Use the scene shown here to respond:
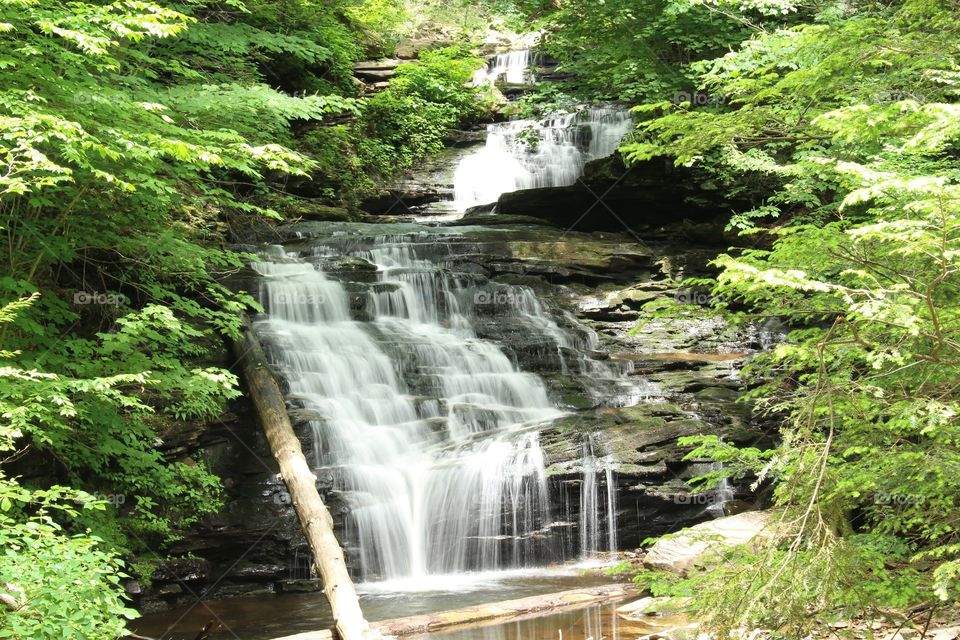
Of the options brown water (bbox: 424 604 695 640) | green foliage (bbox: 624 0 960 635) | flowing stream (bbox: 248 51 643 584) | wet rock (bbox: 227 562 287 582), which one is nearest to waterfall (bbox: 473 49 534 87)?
flowing stream (bbox: 248 51 643 584)

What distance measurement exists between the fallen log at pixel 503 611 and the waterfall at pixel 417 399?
1736mm

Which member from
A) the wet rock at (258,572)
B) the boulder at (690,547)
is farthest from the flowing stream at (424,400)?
the boulder at (690,547)

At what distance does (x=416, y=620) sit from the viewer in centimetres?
643

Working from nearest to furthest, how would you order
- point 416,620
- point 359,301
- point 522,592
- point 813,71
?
point 813,71 → point 416,620 → point 522,592 → point 359,301

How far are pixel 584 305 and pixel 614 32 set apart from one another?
580 cm

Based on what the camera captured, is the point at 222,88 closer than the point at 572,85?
Yes

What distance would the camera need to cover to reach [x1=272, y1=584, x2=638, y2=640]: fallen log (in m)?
6.33

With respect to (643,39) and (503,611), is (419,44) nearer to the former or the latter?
(643,39)

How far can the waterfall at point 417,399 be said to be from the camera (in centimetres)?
888

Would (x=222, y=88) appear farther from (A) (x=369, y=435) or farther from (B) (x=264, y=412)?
(A) (x=369, y=435)

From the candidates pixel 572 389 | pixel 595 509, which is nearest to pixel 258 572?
pixel 595 509

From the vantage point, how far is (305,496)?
679 cm

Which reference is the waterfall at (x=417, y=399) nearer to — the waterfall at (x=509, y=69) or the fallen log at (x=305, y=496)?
the fallen log at (x=305, y=496)

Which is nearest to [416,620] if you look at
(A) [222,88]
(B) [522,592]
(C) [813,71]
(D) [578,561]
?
(B) [522,592]
